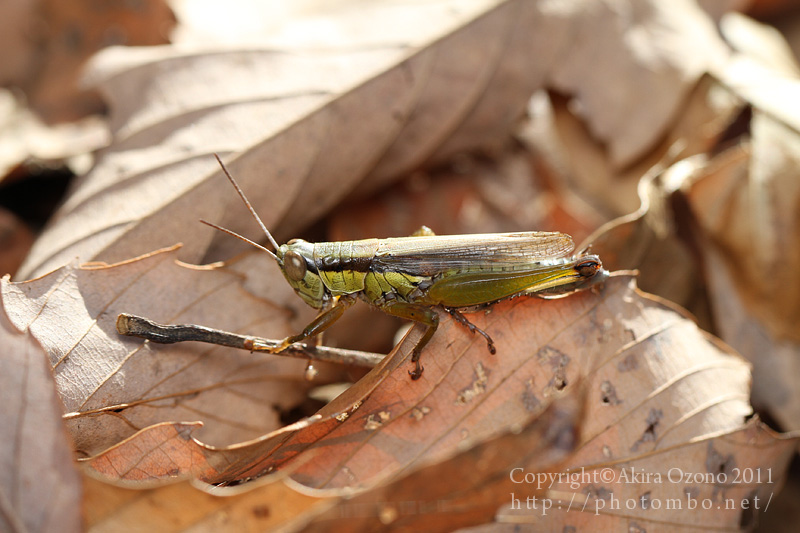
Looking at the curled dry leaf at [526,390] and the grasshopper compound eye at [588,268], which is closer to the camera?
the curled dry leaf at [526,390]

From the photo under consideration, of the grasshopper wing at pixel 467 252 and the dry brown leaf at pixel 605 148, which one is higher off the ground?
the dry brown leaf at pixel 605 148

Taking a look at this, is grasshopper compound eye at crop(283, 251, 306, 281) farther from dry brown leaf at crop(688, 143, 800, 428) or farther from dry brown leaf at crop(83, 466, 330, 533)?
dry brown leaf at crop(688, 143, 800, 428)

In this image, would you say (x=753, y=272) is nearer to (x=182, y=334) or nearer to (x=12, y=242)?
(x=182, y=334)

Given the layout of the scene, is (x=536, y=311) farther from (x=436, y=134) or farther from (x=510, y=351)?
(x=436, y=134)

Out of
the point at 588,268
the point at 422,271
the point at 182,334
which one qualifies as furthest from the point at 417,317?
the point at 182,334

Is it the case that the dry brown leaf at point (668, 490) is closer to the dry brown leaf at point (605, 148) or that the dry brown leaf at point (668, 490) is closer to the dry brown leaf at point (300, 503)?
the dry brown leaf at point (300, 503)

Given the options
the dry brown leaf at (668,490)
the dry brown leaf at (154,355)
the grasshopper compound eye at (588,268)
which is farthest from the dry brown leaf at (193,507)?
the grasshopper compound eye at (588,268)

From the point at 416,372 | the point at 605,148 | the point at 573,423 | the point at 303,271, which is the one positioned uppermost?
the point at 605,148
